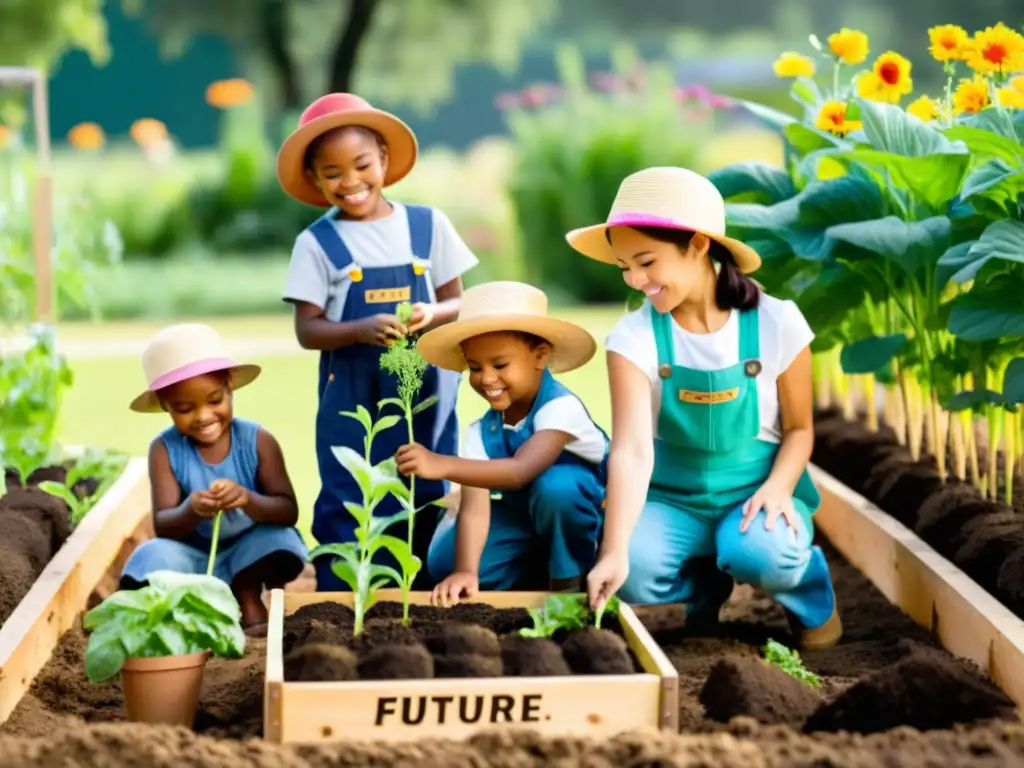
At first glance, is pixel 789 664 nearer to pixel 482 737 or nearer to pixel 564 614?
pixel 564 614

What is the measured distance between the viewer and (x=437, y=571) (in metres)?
3.53

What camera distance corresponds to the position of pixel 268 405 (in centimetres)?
739

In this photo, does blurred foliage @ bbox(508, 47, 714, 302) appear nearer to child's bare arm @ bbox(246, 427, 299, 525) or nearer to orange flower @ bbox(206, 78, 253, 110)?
orange flower @ bbox(206, 78, 253, 110)

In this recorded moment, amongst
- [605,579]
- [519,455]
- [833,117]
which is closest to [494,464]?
[519,455]

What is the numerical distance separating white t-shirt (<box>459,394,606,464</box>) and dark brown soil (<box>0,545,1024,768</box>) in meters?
0.53

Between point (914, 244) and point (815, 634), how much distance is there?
99 centimetres

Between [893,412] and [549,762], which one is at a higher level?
[893,412]

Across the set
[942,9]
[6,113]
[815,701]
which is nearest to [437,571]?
[815,701]

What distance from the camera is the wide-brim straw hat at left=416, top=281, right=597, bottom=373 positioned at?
10.7 feet

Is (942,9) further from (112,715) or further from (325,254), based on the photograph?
(112,715)

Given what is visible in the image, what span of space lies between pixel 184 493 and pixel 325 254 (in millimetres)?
715

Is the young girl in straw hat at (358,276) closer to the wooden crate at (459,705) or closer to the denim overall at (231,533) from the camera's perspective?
the denim overall at (231,533)

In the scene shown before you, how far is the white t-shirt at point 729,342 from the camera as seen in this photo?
3342 millimetres

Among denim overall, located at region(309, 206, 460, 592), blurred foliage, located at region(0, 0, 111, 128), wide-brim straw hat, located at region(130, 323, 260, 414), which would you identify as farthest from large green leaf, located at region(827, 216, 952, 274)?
blurred foliage, located at region(0, 0, 111, 128)
